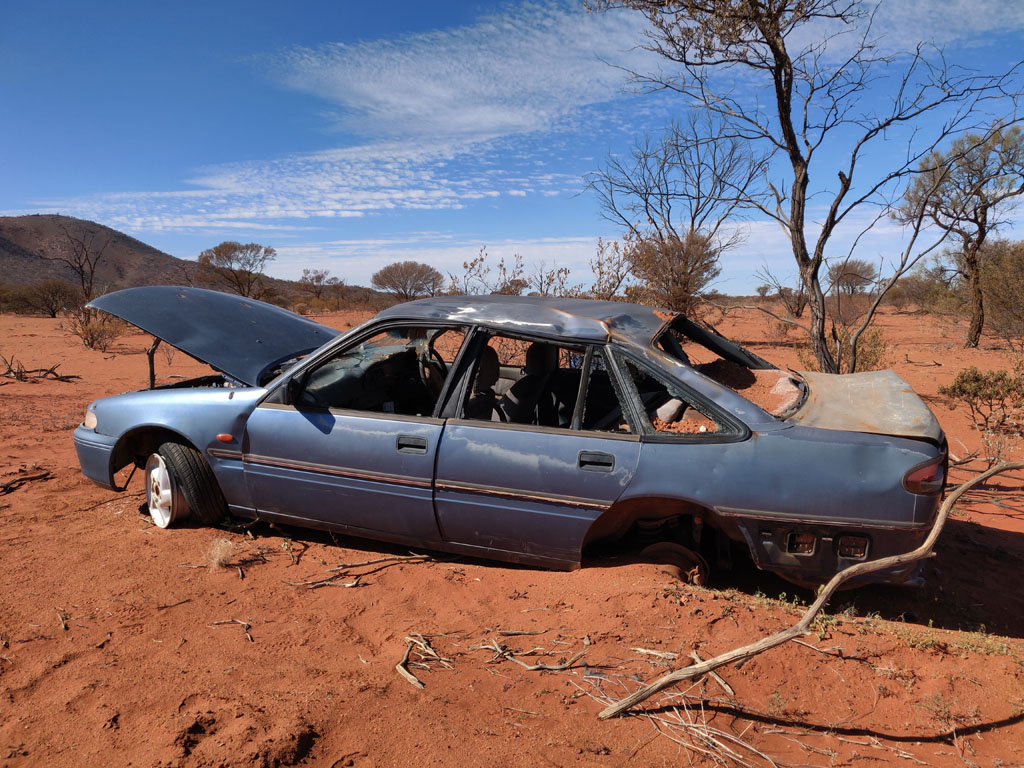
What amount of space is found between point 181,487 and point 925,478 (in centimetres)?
419

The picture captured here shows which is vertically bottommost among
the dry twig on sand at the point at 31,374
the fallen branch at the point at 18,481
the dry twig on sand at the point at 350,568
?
the dry twig on sand at the point at 350,568

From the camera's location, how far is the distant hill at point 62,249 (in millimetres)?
59188

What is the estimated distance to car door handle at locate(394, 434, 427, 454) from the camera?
3547 millimetres

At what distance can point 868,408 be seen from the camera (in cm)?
335

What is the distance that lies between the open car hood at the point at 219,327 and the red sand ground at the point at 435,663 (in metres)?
1.16

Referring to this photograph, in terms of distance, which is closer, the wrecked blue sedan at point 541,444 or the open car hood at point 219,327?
the wrecked blue sedan at point 541,444

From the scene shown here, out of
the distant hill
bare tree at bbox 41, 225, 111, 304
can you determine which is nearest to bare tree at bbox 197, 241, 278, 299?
bare tree at bbox 41, 225, 111, 304

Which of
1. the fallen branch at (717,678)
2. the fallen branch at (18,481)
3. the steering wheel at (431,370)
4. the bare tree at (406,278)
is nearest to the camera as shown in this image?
the fallen branch at (717,678)

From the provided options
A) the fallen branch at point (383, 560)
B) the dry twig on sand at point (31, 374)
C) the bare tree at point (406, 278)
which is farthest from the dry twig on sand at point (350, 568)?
the bare tree at point (406, 278)

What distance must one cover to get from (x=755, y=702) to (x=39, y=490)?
17.9 feet

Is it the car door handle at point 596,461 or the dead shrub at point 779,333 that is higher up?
the dead shrub at point 779,333

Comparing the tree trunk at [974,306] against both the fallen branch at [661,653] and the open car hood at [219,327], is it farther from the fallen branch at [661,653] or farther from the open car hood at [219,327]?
the fallen branch at [661,653]

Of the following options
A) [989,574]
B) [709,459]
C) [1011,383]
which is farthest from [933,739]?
[1011,383]

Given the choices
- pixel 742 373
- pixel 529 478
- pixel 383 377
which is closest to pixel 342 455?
pixel 383 377
